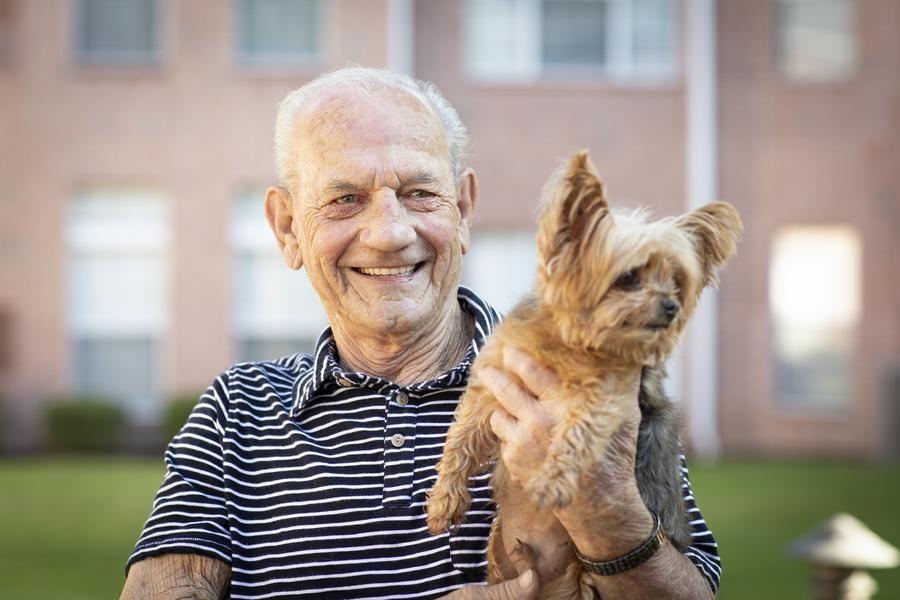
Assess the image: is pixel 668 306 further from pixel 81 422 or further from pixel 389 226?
pixel 81 422

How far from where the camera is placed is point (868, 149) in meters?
18.6

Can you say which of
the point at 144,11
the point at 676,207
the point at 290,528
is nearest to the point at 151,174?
the point at 144,11

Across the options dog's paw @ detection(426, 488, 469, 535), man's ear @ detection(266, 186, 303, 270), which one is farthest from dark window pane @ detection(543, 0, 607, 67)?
dog's paw @ detection(426, 488, 469, 535)

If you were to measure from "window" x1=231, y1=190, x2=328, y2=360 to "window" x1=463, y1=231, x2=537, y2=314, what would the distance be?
7.97 ft

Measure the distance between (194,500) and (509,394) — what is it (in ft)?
3.11

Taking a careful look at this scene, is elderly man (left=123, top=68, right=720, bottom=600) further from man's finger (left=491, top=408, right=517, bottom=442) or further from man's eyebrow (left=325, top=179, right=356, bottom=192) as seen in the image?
man's finger (left=491, top=408, right=517, bottom=442)

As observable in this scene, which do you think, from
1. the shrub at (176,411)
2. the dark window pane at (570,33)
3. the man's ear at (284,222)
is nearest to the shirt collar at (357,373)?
the man's ear at (284,222)

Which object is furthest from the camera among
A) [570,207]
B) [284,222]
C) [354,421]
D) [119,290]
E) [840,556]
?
[119,290]

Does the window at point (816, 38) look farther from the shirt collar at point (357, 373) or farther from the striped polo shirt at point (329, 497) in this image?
the striped polo shirt at point (329, 497)

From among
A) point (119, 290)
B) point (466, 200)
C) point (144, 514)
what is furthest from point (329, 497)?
point (119, 290)

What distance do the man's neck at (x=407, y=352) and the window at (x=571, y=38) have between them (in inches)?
609

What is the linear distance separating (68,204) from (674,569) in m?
16.5

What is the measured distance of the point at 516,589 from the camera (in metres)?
3.06

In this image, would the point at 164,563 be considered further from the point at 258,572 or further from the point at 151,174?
the point at 151,174
